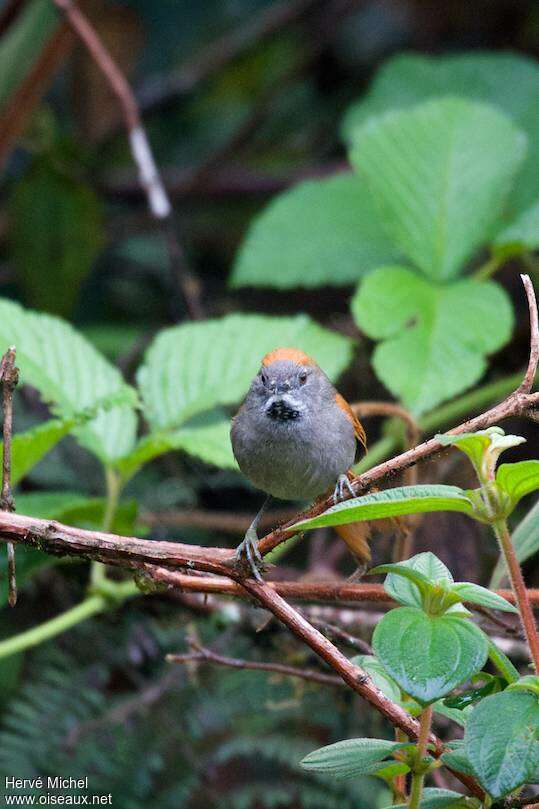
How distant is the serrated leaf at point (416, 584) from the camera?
50.9 inches

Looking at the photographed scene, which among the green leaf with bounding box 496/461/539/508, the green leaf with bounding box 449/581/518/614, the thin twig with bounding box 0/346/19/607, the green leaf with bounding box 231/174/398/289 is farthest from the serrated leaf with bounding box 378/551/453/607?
the green leaf with bounding box 231/174/398/289

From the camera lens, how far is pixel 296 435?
7.63 ft

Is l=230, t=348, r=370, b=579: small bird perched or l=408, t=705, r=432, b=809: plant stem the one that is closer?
l=408, t=705, r=432, b=809: plant stem

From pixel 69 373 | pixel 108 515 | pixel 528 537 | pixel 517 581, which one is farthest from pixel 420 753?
pixel 69 373

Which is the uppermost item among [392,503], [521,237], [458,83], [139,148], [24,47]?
[24,47]

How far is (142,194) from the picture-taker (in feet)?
15.0

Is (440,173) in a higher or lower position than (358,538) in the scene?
higher

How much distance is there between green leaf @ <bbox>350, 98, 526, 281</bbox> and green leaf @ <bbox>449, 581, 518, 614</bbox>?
76.1 inches

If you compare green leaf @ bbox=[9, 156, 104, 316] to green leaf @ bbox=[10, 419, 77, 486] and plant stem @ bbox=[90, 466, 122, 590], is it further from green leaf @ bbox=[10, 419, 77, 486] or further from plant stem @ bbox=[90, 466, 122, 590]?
green leaf @ bbox=[10, 419, 77, 486]

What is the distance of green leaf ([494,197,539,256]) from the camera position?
9.96 ft

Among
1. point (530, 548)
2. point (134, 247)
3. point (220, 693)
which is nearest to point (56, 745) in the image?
point (220, 693)

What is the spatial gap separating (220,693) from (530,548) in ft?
4.93

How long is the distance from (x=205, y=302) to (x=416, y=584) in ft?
10.1

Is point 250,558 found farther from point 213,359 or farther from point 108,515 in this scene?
point 213,359
